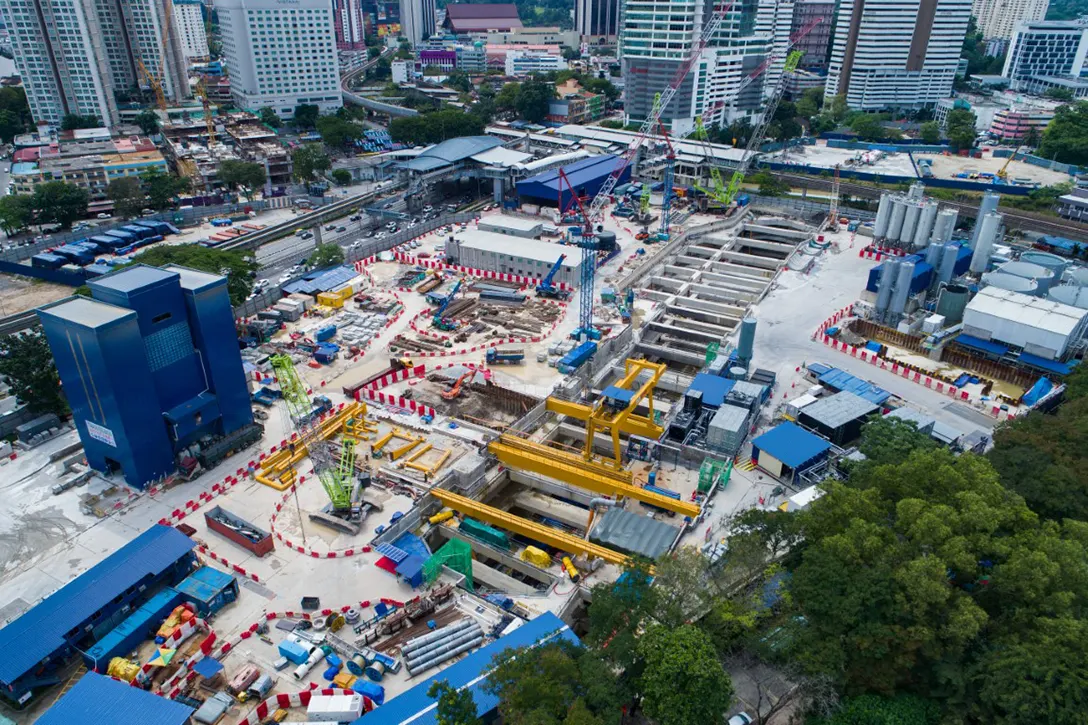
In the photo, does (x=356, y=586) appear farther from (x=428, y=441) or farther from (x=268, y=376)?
(x=268, y=376)

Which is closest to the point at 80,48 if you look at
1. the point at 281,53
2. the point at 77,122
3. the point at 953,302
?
the point at 77,122

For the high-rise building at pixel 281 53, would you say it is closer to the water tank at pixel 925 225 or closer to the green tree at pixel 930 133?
the green tree at pixel 930 133

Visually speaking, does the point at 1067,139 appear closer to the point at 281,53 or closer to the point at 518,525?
the point at 518,525

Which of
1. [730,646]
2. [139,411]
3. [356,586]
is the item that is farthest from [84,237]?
[730,646]

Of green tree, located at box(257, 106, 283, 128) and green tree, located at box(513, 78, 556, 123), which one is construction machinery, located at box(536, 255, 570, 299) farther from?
green tree, located at box(257, 106, 283, 128)

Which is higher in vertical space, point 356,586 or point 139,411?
point 139,411

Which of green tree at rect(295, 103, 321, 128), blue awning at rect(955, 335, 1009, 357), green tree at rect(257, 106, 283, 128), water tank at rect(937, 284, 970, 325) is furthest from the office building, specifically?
green tree at rect(257, 106, 283, 128)
